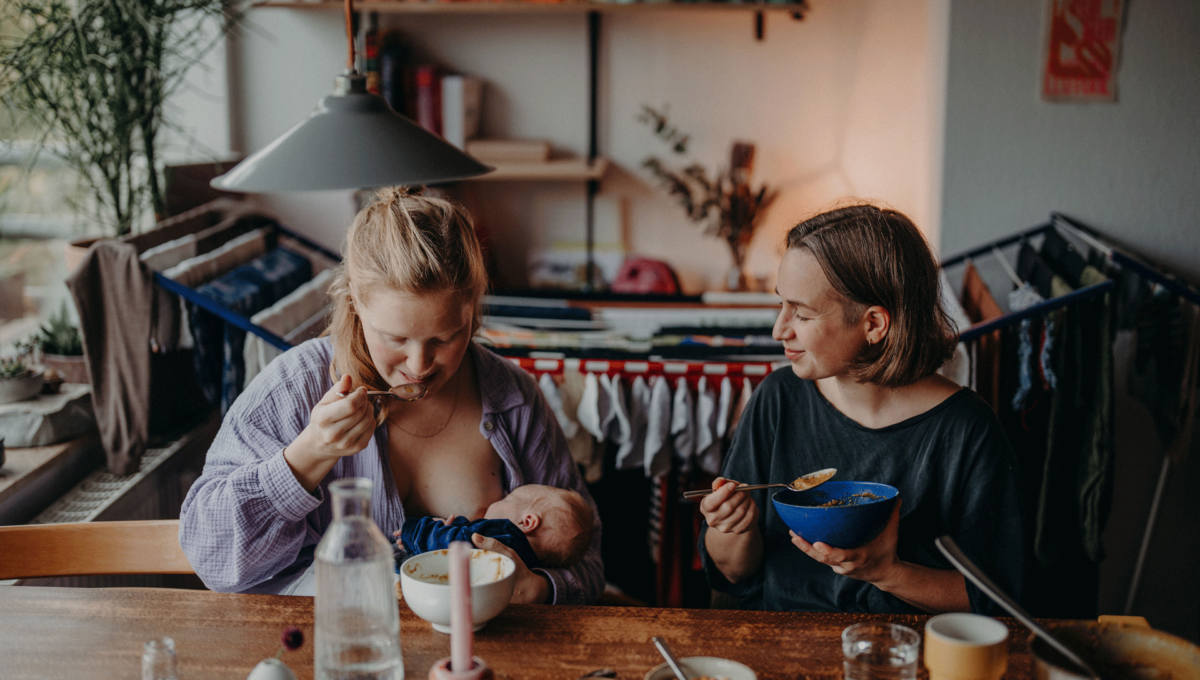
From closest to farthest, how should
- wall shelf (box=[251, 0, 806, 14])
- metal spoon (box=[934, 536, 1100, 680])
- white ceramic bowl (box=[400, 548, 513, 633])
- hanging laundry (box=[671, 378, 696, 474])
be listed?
metal spoon (box=[934, 536, 1100, 680]) → white ceramic bowl (box=[400, 548, 513, 633]) → hanging laundry (box=[671, 378, 696, 474]) → wall shelf (box=[251, 0, 806, 14])

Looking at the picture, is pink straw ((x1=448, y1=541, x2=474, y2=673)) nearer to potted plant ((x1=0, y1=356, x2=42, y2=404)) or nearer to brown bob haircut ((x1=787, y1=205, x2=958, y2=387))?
brown bob haircut ((x1=787, y1=205, x2=958, y2=387))

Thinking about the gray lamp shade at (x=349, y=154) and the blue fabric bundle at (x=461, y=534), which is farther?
the blue fabric bundle at (x=461, y=534)

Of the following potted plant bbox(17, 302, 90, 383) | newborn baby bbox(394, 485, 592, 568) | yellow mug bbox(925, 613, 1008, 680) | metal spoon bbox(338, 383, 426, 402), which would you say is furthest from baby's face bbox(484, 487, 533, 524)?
potted plant bbox(17, 302, 90, 383)

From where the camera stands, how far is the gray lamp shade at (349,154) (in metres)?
1.15

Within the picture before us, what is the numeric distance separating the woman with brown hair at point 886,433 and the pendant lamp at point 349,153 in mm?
599

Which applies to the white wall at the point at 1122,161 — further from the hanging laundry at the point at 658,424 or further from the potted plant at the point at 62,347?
the potted plant at the point at 62,347

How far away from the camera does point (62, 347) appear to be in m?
2.38

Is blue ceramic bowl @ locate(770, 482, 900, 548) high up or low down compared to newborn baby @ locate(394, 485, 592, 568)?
up

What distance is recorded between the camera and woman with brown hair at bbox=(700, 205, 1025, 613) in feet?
4.75

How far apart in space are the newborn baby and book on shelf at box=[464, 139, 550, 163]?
7.90 feet

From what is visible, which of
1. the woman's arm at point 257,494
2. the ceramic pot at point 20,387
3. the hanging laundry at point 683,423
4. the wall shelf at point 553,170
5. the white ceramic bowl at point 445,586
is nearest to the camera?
the white ceramic bowl at point 445,586

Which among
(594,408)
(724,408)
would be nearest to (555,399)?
(594,408)

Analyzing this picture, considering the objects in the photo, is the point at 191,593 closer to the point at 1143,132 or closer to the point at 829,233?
the point at 829,233

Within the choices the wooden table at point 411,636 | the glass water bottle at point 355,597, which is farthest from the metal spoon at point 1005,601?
the glass water bottle at point 355,597
